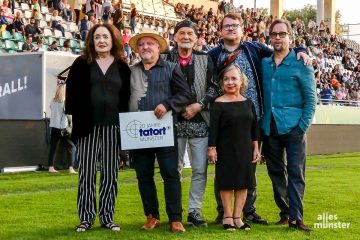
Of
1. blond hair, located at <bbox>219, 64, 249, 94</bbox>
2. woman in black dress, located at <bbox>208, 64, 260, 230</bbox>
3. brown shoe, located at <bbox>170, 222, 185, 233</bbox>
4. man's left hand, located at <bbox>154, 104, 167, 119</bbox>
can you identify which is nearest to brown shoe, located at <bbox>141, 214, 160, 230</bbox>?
brown shoe, located at <bbox>170, 222, 185, 233</bbox>

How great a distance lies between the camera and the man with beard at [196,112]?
7324mm

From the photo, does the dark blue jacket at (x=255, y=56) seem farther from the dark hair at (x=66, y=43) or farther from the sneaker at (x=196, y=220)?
the dark hair at (x=66, y=43)

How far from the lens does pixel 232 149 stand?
279 inches

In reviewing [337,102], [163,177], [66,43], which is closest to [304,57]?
[163,177]

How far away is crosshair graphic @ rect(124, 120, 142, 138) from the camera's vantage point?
6.99 m

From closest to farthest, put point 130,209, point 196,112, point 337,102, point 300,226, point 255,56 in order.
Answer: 1. point 300,226
2. point 196,112
3. point 255,56
4. point 130,209
5. point 337,102

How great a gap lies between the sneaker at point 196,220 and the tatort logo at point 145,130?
882 mm

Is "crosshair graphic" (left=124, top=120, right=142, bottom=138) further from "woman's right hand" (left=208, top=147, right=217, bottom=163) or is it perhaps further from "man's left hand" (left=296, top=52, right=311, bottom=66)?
"man's left hand" (left=296, top=52, right=311, bottom=66)

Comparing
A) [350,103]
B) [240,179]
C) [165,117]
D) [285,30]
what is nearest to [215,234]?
[240,179]

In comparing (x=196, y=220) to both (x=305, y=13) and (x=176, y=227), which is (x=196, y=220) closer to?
(x=176, y=227)

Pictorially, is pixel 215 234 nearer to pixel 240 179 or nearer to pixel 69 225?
pixel 240 179

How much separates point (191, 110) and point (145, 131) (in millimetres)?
541

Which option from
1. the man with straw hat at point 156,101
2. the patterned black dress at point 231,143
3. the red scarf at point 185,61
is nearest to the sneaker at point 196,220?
the man with straw hat at point 156,101

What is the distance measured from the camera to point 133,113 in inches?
276
